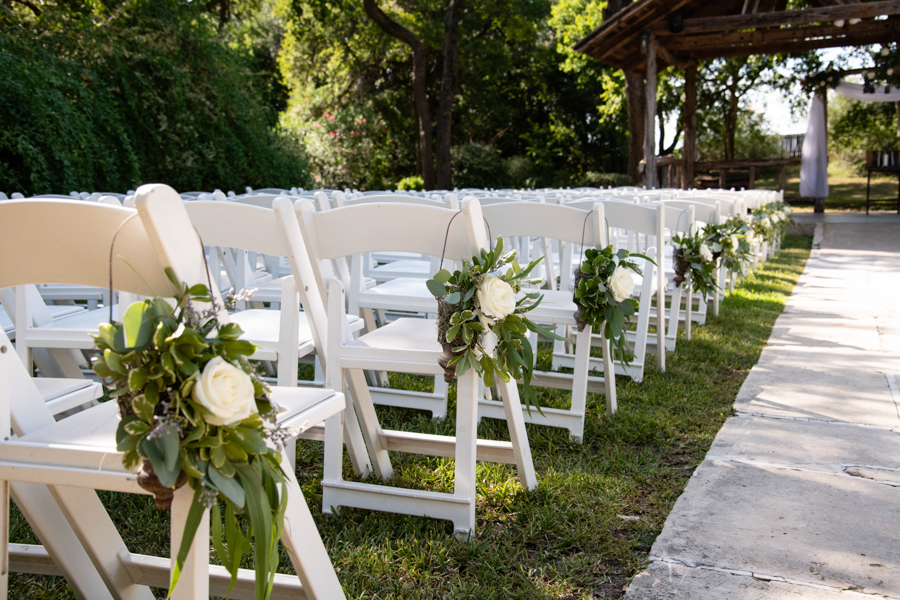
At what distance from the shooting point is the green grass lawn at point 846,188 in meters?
21.0

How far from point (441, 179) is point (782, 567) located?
14.1 metres

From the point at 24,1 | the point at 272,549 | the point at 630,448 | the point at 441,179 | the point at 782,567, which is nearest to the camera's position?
the point at 272,549

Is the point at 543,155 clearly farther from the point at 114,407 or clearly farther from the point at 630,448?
the point at 114,407

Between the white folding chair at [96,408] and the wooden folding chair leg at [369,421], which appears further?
the wooden folding chair leg at [369,421]

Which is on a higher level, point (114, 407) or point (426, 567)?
point (114, 407)

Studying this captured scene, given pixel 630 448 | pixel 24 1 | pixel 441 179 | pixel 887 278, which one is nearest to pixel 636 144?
pixel 441 179

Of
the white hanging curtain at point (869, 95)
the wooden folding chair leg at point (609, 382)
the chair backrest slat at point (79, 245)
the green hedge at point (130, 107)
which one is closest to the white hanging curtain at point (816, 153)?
the white hanging curtain at point (869, 95)

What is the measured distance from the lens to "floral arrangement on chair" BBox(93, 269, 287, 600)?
1125mm

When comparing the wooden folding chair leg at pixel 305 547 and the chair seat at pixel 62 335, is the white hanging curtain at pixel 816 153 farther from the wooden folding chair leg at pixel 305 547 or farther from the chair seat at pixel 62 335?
the wooden folding chair leg at pixel 305 547

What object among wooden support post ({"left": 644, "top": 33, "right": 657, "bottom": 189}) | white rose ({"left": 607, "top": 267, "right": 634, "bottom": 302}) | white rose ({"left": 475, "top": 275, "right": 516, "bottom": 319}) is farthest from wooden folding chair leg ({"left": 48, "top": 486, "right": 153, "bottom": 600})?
wooden support post ({"left": 644, "top": 33, "right": 657, "bottom": 189})

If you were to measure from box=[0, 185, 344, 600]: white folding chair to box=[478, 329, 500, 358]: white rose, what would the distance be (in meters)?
0.53

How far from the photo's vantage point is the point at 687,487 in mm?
2529

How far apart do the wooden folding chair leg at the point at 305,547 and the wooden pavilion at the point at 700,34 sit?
11.7 meters

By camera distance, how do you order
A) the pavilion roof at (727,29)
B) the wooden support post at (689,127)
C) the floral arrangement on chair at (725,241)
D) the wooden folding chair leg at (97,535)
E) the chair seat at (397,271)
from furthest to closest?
the wooden support post at (689,127)
the pavilion roof at (727,29)
the floral arrangement on chair at (725,241)
the chair seat at (397,271)
the wooden folding chair leg at (97,535)
